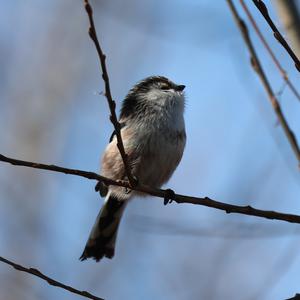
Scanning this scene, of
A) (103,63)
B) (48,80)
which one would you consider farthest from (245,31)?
(48,80)

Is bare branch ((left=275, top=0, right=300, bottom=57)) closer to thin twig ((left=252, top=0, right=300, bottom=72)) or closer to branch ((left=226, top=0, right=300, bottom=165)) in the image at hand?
thin twig ((left=252, top=0, right=300, bottom=72))

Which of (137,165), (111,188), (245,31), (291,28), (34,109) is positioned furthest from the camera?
(34,109)

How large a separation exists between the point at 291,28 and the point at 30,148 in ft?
21.0

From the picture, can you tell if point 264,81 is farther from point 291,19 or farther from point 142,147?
point 142,147

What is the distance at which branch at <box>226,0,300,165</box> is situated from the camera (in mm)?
1943

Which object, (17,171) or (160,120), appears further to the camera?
(17,171)

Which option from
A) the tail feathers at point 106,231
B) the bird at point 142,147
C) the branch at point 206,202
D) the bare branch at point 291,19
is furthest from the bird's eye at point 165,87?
the bare branch at point 291,19

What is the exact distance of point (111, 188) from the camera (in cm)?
445

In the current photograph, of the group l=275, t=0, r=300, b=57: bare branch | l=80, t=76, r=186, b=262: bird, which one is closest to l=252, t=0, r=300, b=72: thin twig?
l=275, t=0, r=300, b=57: bare branch

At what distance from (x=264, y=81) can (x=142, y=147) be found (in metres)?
2.12

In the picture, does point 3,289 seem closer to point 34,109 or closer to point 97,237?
point 97,237

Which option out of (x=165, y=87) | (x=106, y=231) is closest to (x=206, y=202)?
(x=165, y=87)

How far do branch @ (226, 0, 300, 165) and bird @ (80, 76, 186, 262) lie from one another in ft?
5.85

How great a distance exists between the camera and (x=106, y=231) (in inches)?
190
